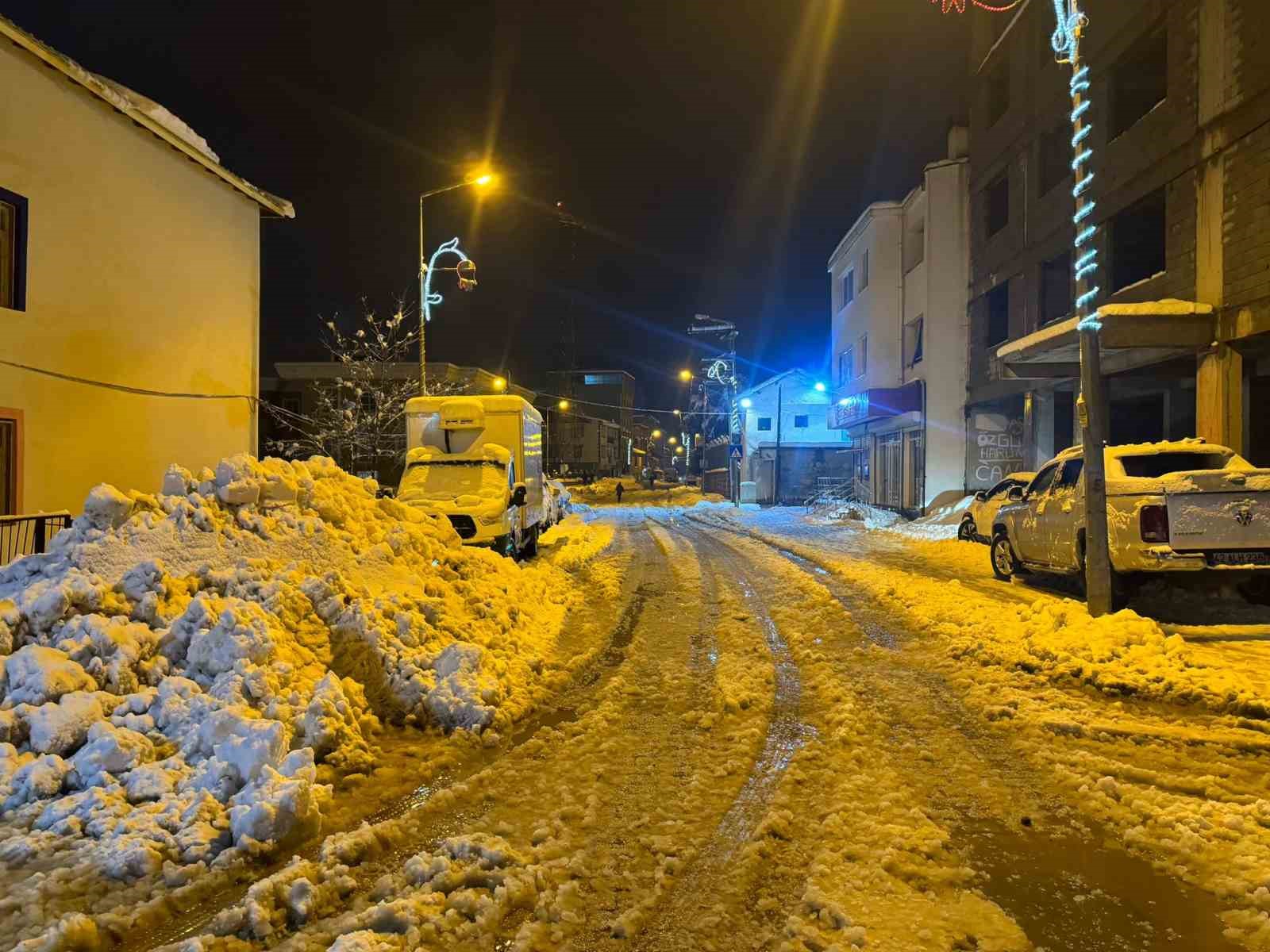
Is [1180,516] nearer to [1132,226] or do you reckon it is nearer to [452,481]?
[452,481]

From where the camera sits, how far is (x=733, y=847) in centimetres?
382

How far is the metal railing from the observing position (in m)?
9.23

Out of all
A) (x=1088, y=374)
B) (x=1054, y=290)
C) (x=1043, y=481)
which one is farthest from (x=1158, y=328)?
(x=1054, y=290)

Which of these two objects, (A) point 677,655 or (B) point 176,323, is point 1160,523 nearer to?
(A) point 677,655

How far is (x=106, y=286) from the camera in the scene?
12.2 m

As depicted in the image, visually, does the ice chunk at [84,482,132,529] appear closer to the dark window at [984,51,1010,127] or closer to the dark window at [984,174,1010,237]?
the dark window at [984,174,1010,237]

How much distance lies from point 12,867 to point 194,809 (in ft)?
2.40

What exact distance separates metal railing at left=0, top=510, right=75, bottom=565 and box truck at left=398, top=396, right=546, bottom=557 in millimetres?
5497

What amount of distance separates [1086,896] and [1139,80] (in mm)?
19301

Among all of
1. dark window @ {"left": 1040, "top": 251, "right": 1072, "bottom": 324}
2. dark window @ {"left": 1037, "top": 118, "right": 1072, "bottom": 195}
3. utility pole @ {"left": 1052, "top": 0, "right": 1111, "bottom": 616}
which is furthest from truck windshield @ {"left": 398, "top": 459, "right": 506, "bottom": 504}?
dark window @ {"left": 1037, "top": 118, "right": 1072, "bottom": 195}

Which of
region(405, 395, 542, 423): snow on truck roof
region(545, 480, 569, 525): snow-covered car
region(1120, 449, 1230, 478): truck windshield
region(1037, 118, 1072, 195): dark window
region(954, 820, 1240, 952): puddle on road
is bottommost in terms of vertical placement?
region(954, 820, 1240, 952): puddle on road

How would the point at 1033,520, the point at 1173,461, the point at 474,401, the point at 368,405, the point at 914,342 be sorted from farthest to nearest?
the point at 368,405 < the point at 914,342 < the point at 474,401 < the point at 1033,520 < the point at 1173,461

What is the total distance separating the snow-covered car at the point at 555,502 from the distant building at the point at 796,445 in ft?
57.1

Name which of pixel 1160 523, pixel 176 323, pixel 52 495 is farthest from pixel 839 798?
pixel 176 323
